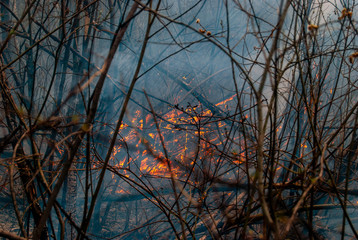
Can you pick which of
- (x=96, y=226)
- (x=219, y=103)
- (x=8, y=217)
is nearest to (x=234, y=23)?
(x=219, y=103)

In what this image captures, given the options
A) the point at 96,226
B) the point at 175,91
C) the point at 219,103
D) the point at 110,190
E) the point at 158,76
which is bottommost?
the point at 96,226

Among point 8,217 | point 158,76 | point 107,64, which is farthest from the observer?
point 158,76

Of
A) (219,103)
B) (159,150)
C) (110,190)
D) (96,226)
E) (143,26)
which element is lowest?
(96,226)

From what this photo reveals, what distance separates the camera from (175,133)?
6449 mm

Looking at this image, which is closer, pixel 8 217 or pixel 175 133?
pixel 8 217

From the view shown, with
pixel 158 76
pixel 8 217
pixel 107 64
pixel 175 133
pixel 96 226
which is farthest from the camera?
pixel 158 76

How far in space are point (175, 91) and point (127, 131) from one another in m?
1.81

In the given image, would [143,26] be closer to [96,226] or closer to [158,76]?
[158,76]

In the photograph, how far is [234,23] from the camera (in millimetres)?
6598

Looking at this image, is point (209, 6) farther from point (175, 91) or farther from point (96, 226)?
point (96, 226)

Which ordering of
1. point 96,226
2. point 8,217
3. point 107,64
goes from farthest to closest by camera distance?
point 96,226, point 8,217, point 107,64

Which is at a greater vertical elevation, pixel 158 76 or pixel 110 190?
pixel 158 76

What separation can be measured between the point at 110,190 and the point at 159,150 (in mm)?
1733

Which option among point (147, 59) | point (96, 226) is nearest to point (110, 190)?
point (96, 226)
